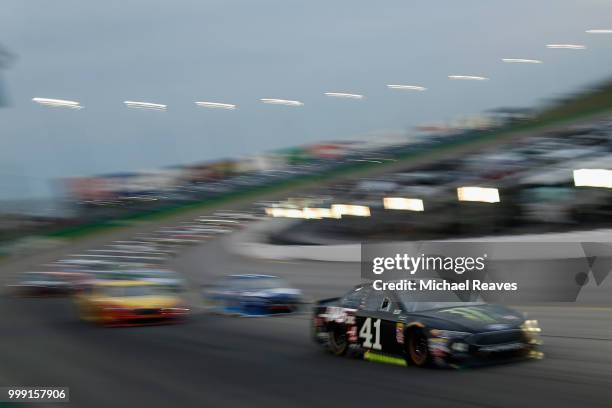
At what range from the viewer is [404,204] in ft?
127

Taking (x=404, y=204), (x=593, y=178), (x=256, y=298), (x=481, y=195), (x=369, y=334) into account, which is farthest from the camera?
(x=404, y=204)

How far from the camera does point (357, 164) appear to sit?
5272 cm

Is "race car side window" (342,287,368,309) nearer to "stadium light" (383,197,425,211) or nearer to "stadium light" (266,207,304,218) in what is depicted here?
"stadium light" (383,197,425,211)

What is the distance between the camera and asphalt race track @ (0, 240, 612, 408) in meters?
8.63

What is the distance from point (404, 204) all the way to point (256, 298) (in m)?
19.6

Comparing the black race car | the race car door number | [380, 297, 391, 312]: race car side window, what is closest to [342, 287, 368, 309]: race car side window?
the black race car

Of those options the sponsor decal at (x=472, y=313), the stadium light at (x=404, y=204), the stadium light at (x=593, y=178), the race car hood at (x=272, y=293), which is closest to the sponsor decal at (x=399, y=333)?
the sponsor decal at (x=472, y=313)

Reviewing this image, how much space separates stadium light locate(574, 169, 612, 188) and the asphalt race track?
11.5m

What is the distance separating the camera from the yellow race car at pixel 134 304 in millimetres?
18812

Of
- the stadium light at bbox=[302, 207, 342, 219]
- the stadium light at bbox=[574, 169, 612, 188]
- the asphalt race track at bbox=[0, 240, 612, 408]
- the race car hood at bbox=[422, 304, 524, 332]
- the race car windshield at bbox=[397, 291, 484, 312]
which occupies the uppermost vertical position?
the stadium light at bbox=[574, 169, 612, 188]

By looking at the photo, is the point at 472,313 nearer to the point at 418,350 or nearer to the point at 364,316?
the point at 418,350

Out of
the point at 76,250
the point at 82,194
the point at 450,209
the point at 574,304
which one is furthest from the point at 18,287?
the point at 82,194

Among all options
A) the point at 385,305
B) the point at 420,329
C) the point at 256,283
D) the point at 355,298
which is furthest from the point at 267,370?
the point at 256,283

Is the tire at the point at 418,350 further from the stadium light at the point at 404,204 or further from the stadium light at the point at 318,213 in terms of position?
the stadium light at the point at 318,213
